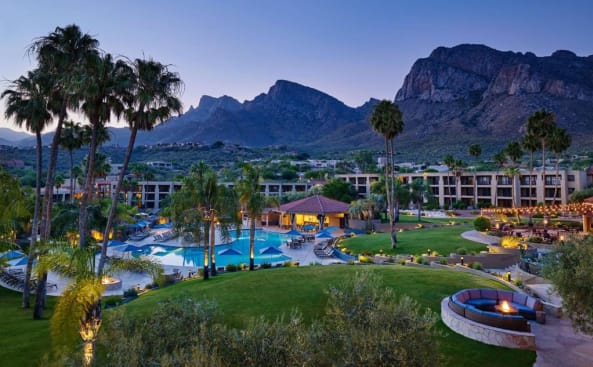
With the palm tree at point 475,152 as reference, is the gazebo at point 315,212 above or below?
below

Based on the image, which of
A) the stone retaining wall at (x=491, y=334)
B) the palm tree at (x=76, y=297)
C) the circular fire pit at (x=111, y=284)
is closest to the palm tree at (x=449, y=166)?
the stone retaining wall at (x=491, y=334)

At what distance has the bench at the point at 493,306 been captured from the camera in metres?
13.8

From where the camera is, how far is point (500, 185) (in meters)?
71.9

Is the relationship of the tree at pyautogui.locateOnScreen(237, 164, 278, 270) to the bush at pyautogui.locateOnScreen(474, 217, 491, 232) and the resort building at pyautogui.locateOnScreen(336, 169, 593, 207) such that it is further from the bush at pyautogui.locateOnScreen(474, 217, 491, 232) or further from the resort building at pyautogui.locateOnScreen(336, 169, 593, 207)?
the resort building at pyautogui.locateOnScreen(336, 169, 593, 207)

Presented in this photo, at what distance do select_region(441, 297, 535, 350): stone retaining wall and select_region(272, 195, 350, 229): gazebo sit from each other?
36085 mm

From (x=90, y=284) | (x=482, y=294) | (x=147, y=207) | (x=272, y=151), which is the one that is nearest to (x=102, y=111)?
(x=90, y=284)

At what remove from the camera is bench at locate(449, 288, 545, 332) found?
13836 mm

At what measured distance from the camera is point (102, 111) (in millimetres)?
16812

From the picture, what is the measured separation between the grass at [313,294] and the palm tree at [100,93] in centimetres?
561

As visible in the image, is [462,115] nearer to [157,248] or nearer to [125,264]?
[157,248]

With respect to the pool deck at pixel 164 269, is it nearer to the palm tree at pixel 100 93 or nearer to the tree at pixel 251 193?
the palm tree at pixel 100 93

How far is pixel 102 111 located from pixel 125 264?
7.13 m

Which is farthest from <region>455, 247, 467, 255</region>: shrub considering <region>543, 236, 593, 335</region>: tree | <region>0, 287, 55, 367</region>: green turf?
<region>0, 287, 55, 367</region>: green turf

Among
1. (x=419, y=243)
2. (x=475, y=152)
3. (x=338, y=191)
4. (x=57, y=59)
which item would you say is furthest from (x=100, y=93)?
(x=475, y=152)
